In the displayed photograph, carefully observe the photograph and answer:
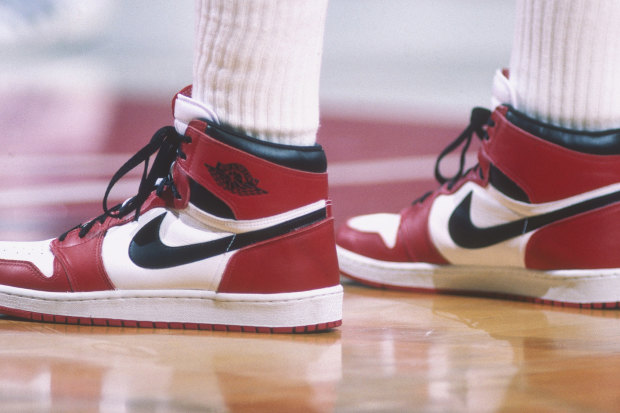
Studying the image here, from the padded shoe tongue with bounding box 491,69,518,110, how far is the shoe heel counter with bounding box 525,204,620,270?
0.57 feet

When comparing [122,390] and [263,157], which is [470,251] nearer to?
[263,157]

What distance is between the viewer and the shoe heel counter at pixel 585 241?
37.7 inches

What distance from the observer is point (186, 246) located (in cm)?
80

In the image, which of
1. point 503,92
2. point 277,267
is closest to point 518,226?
point 503,92

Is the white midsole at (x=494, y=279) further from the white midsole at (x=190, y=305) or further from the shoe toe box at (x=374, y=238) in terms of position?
the white midsole at (x=190, y=305)

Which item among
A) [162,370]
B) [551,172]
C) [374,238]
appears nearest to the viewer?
[162,370]

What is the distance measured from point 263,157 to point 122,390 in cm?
29

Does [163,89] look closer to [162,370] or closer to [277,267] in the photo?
[277,267]

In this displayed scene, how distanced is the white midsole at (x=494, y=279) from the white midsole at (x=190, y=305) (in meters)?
0.33

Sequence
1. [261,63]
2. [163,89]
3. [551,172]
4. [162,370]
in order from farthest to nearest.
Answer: [163,89] < [551,172] < [261,63] < [162,370]

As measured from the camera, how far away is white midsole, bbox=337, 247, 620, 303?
959 mm

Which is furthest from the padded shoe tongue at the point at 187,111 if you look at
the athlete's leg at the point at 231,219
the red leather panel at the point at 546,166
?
the red leather panel at the point at 546,166

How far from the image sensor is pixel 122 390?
0.56 m

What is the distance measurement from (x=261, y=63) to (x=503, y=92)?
411 millimetres
